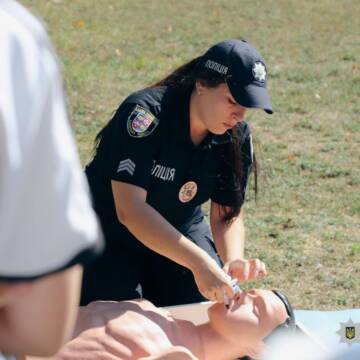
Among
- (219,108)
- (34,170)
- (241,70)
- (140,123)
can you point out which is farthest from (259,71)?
(34,170)

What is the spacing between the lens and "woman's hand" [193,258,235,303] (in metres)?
2.81

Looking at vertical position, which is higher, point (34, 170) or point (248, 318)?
point (34, 170)

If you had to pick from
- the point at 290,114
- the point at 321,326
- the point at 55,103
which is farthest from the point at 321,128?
the point at 55,103

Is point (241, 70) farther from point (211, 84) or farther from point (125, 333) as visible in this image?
point (125, 333)

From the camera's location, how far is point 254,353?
9.63 feet

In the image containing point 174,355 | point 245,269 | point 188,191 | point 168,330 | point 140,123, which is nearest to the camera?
point 174,355

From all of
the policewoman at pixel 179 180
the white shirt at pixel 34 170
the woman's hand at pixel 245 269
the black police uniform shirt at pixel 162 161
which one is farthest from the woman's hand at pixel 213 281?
the white shirt at pixel 34 170

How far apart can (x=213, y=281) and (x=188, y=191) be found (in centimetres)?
56

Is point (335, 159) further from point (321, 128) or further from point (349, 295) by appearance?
point (349, 295)

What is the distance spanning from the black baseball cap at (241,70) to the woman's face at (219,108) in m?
0.03

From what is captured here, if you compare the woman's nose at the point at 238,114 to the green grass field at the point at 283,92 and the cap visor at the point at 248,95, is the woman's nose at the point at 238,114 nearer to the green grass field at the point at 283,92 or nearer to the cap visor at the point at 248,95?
the cap visor at the point at 248,95

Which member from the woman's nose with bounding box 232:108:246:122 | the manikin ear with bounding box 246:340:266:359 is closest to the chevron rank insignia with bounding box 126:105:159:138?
the woman's nose with bounding box 232:108:246:122

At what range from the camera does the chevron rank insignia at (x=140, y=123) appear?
311 cm

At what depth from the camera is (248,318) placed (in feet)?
9.36
